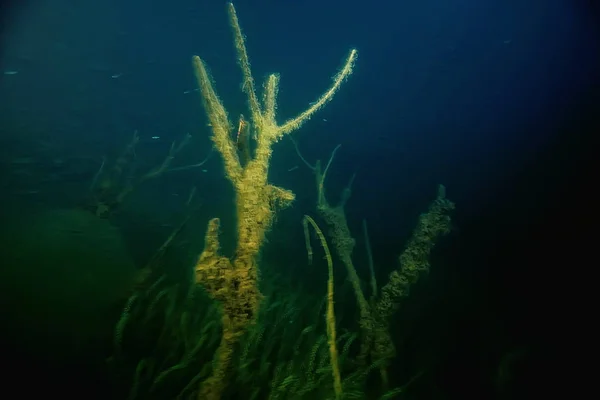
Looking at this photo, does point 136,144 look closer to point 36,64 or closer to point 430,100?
point 36,64

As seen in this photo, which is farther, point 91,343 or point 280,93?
point 280,93

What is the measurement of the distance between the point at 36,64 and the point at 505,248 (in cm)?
380

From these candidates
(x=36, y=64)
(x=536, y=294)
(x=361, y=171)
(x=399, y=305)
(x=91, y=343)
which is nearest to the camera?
(x=91, y=343)

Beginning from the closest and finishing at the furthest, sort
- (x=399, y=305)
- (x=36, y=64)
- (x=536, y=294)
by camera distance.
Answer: (x=36, y=64) → (x=399, y=305) → (x=536, y=294)

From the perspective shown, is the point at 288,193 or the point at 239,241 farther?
the point at 288,193

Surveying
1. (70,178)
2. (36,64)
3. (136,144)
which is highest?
(36,64)

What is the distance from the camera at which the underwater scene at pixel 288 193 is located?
7.22 feet

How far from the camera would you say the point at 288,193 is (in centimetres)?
245

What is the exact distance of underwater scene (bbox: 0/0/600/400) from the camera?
2.20m

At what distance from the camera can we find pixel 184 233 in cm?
248

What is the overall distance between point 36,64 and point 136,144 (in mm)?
809

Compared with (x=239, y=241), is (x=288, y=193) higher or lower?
higher

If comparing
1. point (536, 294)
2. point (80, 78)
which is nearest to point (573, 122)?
point (536, 294)

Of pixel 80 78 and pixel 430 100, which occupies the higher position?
pixel 430 100
